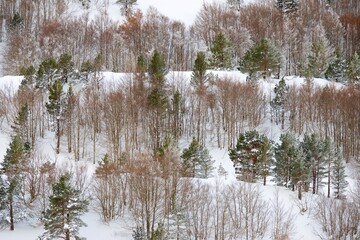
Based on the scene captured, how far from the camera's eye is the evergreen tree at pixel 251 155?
32.6 metres

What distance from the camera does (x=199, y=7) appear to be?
2970 inches

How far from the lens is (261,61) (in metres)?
49.4

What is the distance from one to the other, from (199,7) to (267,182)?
47873mm

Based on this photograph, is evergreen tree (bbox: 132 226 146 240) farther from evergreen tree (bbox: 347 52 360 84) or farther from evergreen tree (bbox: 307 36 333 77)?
evergreen tree (bbox: 347 52 360 84)

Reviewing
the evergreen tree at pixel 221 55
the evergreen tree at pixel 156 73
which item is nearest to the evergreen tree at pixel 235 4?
the evergreen tree at pixel 221 55

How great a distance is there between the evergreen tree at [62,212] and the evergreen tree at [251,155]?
12.6 meters

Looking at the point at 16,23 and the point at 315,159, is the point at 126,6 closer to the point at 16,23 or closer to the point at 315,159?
the point at 16,23

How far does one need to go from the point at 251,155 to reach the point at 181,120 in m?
12.4

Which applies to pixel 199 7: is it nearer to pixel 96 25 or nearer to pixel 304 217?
pixel 96 25

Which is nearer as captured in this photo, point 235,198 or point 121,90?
point 235,198

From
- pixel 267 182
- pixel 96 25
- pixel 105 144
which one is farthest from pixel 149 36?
pixel 267 182

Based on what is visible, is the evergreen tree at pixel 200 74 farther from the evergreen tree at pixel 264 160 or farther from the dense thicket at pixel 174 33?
the evergreen tree at pixel 264 160

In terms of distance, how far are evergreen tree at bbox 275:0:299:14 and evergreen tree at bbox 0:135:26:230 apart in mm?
52372

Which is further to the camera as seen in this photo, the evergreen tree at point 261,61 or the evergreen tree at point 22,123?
the evergreen tree at point 261,61
